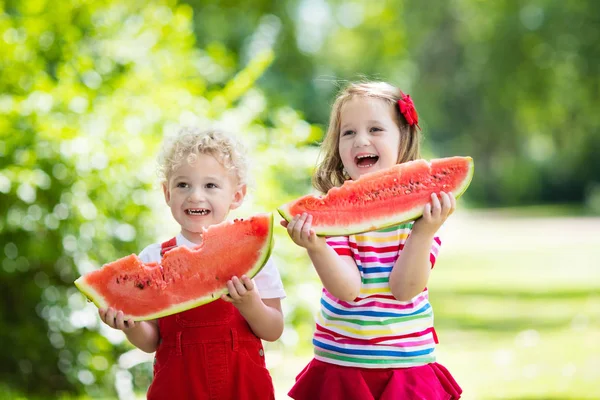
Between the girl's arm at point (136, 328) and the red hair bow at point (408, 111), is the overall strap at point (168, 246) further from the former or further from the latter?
the red hair bow at point (408, 111)

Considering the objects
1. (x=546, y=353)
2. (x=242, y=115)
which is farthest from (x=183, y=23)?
(x=546, y=353)

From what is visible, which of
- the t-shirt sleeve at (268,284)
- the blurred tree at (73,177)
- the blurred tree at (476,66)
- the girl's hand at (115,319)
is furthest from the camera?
the blurred tree at (476,66)

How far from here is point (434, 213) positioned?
9.70ft

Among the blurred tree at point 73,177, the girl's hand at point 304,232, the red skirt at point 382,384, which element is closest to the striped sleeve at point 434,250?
the red skirt at point 382,384

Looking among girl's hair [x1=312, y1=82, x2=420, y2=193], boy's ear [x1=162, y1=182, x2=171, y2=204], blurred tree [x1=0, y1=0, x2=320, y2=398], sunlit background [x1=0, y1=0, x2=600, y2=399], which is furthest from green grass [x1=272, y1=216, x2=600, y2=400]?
boy's ear [x1=162, y1=182, x2=171, y2=204]

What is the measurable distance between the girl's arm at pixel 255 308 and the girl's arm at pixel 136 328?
0.39m

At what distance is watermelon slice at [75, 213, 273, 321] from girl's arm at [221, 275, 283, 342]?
73 millimetres

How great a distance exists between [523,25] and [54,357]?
601 inches

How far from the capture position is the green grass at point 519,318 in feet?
22.6

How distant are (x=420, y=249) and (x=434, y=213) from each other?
14 centimetres

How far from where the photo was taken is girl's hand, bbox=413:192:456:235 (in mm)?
2953

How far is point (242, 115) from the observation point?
7.09m

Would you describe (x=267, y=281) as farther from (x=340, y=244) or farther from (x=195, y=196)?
(x=195, y=196)

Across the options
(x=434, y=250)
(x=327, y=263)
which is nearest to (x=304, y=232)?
(x=327, y=263)
